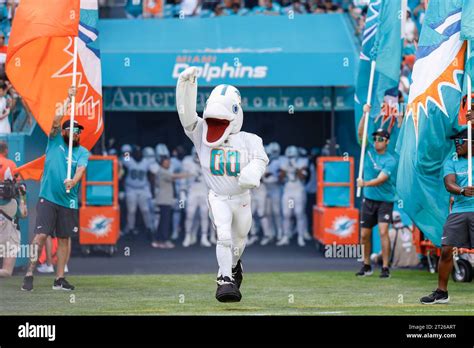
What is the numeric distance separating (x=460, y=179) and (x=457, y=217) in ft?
1.30

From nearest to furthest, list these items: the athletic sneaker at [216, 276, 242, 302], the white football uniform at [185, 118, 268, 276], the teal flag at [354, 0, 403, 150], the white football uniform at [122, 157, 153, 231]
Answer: the athletic sneaker at [216, 276, 242, 302] → the white football uniform at [185, 118, 268, 276] → the teal flag at [354, 0, 403, 150] → the white football uniform at [122, 157, 153, 231]

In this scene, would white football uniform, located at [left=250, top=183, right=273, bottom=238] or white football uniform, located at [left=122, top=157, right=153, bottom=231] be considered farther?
white football uniform, located at [left=122, top=157, right=153, bottom=231]

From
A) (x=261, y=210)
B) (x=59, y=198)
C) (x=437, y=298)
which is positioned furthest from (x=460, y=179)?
(x=261, y=210)

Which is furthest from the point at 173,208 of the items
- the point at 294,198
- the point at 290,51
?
the point at 290,51

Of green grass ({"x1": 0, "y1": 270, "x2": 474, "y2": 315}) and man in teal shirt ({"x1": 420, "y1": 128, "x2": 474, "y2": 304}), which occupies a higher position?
man in teal shirt ({"x1": 420, "y1": 128, "x2": 474, "y2": 304})

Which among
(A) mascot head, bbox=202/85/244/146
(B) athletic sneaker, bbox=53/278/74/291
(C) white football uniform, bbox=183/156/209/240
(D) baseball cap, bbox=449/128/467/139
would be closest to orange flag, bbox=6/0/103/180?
(B) athletic sneaker, bbox=53/278/74/291

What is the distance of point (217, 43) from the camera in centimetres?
2130

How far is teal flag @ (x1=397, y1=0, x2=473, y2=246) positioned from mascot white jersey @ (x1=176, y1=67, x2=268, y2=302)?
252 centimetres

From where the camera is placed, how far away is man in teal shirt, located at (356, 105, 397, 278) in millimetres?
16266

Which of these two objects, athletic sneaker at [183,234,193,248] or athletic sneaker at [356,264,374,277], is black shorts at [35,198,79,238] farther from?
athletic sneaker at [183,234,193,248]

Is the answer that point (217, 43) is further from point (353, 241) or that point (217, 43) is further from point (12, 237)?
point (12, 237)

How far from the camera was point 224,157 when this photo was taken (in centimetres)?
1252

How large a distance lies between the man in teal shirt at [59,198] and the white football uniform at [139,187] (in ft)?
26.7
